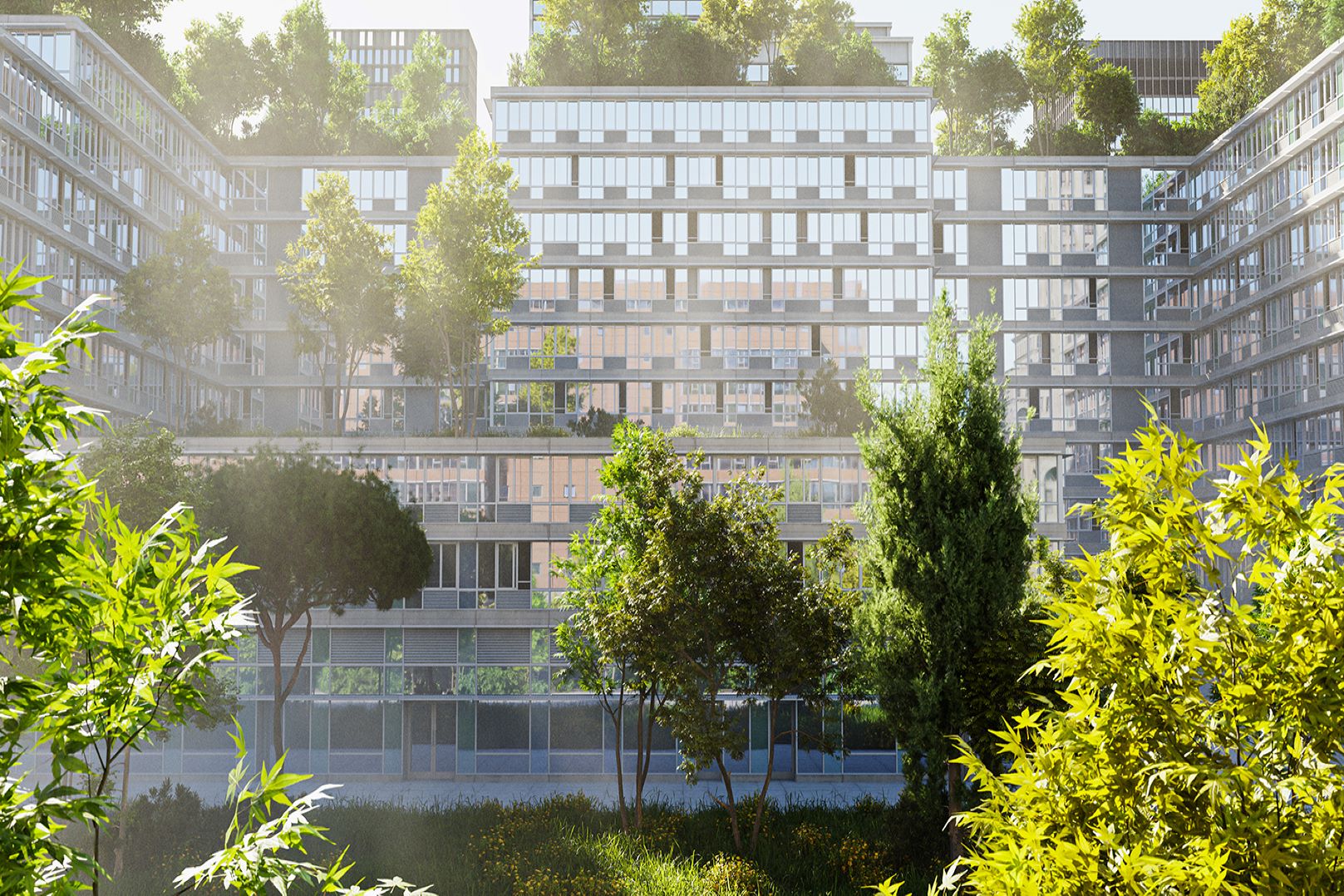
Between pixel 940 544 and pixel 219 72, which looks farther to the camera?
pixel 219 72

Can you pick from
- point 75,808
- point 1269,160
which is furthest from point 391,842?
point 1269,160

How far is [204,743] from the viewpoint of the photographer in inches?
1427

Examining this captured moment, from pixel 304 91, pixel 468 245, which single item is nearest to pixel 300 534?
pixel 468 245

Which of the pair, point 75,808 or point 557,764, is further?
point 557,764

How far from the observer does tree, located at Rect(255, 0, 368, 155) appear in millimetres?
71125

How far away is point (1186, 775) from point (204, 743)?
3470 cm

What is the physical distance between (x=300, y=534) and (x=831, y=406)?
27.1 m

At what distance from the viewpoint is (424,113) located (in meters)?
79.7

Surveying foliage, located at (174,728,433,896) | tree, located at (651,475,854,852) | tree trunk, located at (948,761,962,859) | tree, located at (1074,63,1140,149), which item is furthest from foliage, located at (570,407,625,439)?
foliage, located at (174,728,433,896)

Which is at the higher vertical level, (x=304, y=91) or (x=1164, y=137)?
(x=304, y=91)

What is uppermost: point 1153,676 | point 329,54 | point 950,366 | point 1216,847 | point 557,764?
point 329,54

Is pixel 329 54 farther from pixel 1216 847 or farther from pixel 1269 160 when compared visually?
pixel 1216 847

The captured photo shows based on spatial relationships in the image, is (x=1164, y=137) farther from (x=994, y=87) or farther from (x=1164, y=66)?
(x=1164, y=66)

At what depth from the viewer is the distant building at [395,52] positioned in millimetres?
133250
